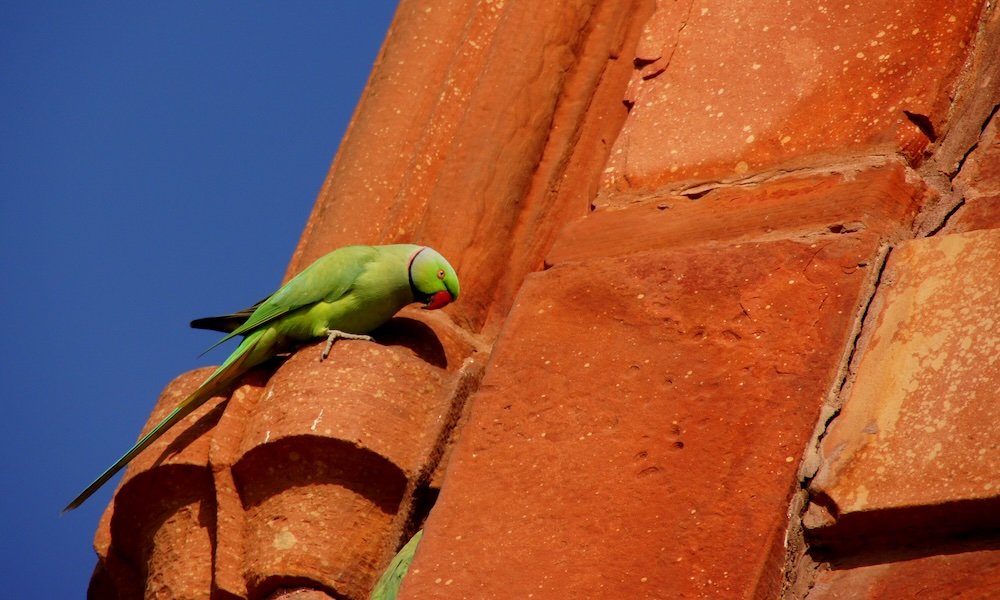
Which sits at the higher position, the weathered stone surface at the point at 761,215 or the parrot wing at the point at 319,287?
the weathered stone surface at the point at 761,215

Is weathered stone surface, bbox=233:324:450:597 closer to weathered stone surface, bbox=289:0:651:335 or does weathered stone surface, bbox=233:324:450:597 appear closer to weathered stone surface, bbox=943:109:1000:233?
weathered stone surface, bbox=289:0:651:335

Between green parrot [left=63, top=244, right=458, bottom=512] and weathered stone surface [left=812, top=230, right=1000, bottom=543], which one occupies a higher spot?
weathered stone surface [left=812, top=230, right=1000, bottom=543]

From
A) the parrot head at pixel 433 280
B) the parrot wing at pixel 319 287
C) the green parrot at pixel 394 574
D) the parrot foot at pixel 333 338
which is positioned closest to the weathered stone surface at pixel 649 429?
the green parrot at pixel 394 574

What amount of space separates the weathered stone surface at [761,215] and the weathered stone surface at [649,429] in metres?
0.06

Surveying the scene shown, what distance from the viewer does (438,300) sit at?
307cm

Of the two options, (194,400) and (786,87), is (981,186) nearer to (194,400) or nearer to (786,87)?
(786,87)

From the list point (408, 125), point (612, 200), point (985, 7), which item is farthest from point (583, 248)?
point (408, 125)

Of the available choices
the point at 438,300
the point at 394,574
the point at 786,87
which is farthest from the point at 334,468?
the point at 786,87

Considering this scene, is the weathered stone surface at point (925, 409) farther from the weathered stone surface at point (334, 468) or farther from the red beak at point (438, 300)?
the red beak at point (438, 300)

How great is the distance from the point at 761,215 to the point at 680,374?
38 centimetres

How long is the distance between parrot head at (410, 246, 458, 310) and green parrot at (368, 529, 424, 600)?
745 mm

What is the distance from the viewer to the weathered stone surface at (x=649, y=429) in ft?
6.45

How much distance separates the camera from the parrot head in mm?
3029

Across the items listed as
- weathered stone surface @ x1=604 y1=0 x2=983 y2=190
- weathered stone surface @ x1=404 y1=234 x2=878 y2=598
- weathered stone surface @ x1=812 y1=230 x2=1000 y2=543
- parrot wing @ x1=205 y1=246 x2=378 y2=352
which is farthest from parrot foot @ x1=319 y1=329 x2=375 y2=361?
weathered stone surface @ x1=812 y1=230 x2=1000 y2=543
